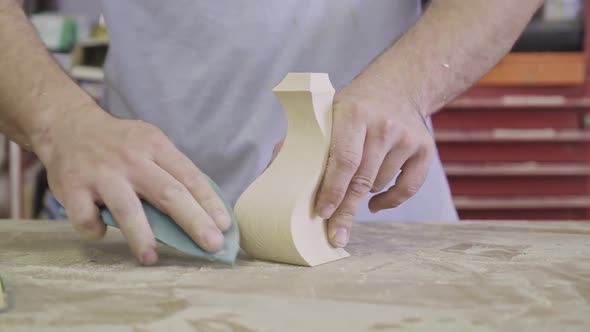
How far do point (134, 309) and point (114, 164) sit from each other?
0.63ft

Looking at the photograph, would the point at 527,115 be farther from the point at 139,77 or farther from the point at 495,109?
the point at 139,77

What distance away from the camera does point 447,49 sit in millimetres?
886

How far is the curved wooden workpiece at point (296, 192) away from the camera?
724mm

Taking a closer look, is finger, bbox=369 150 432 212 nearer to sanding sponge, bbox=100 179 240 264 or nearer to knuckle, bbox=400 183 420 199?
knuckle, bbox=400 183 420 199

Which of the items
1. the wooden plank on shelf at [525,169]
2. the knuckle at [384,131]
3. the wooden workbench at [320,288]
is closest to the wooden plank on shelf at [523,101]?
the wooden plank on shelf at [525,169]

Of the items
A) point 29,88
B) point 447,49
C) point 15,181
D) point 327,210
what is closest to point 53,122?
point 29,88

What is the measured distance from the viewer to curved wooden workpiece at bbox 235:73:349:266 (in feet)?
2.37

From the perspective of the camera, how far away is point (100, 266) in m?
0.73

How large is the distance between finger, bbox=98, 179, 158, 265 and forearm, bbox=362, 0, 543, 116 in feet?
0.91

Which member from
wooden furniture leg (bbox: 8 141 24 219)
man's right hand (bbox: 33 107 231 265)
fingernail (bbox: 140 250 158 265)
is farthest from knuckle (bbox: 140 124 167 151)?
wooden furniture leg (bbox: 8 141 24 219)

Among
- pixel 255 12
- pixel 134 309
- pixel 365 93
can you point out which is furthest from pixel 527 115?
Answer: pixel 134 309

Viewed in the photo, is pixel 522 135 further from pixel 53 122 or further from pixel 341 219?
pixel 53 122

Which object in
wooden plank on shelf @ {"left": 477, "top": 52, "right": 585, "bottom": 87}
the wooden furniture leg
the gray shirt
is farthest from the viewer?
the wooden furniture leg

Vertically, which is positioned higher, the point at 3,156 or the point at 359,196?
the point at 359,196
